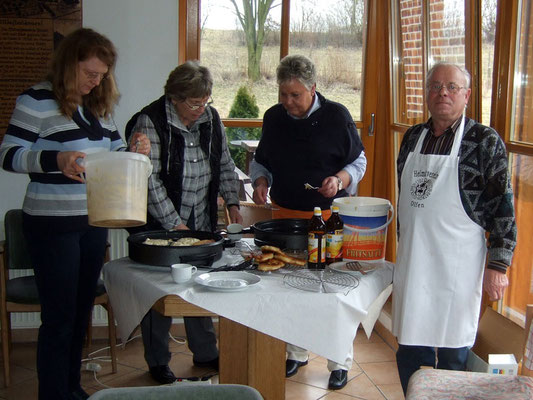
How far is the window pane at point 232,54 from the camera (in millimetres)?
3656

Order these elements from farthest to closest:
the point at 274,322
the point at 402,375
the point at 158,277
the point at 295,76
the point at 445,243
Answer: the point at 295,76, the point at 402,375, the point at 445,243, the point at 158,277, the point at 274,322

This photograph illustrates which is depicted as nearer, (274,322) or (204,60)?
(274,322)

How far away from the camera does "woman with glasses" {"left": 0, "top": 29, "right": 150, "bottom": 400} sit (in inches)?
87.4

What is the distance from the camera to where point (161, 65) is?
351cm

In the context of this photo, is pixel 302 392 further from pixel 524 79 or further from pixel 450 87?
pixel 524 79

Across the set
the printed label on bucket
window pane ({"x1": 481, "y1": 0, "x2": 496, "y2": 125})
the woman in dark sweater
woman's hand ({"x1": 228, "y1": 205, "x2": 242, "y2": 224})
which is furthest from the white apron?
woman's hand ({"x1": 228, "y1": 205, "x2": 242, "y2": 224})

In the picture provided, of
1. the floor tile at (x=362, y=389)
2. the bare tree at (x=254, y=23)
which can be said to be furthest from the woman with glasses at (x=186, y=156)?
the bare tree at (x=254, y=23)

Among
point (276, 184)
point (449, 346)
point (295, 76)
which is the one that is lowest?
point (449, 346)

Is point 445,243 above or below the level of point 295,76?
below

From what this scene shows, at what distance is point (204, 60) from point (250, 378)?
7.52 ft

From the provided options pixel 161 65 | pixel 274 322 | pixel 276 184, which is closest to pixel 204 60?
pixel 161 65

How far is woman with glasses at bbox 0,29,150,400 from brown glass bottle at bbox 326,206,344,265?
747 mm

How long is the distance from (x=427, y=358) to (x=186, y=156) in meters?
1.26

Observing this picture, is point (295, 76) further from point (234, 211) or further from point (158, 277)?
point (158, 277)
